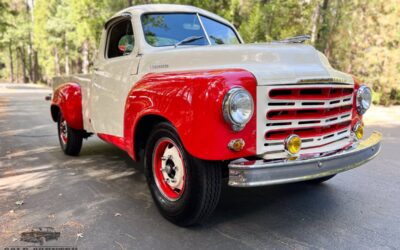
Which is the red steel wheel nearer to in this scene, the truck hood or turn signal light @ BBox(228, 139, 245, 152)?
turn signal light @ BBox(228, 139, 245, 152)

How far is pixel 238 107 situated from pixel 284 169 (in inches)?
22.7

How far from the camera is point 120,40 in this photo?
444cm

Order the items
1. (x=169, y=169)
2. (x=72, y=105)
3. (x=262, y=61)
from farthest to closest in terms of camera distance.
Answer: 1. (x=72, y=105)
2. (x=169, y=169)
3. (x=262, y=61)

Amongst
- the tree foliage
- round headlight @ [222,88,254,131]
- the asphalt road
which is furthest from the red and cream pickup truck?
the tree foliage

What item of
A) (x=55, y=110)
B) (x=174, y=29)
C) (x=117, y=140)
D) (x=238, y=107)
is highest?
(x=174, y=29)

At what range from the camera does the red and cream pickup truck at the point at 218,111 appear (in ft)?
8.65

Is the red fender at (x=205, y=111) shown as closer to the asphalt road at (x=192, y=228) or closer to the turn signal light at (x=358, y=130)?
the asphalt road at (x=192, y=228)

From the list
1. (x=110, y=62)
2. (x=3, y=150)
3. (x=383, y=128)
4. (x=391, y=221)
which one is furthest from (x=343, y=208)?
(x=383, y=128)

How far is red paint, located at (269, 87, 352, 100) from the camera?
2809 millimetres

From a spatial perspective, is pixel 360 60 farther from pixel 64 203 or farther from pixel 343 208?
pixel 64 203

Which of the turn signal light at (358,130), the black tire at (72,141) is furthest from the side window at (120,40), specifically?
the turn signal light at (358,130)

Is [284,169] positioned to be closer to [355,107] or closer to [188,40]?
[355,107]

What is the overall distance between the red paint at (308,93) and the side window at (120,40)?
6.44 feet

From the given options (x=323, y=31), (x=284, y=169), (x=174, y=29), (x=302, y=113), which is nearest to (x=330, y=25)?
(x=323, y=31)
